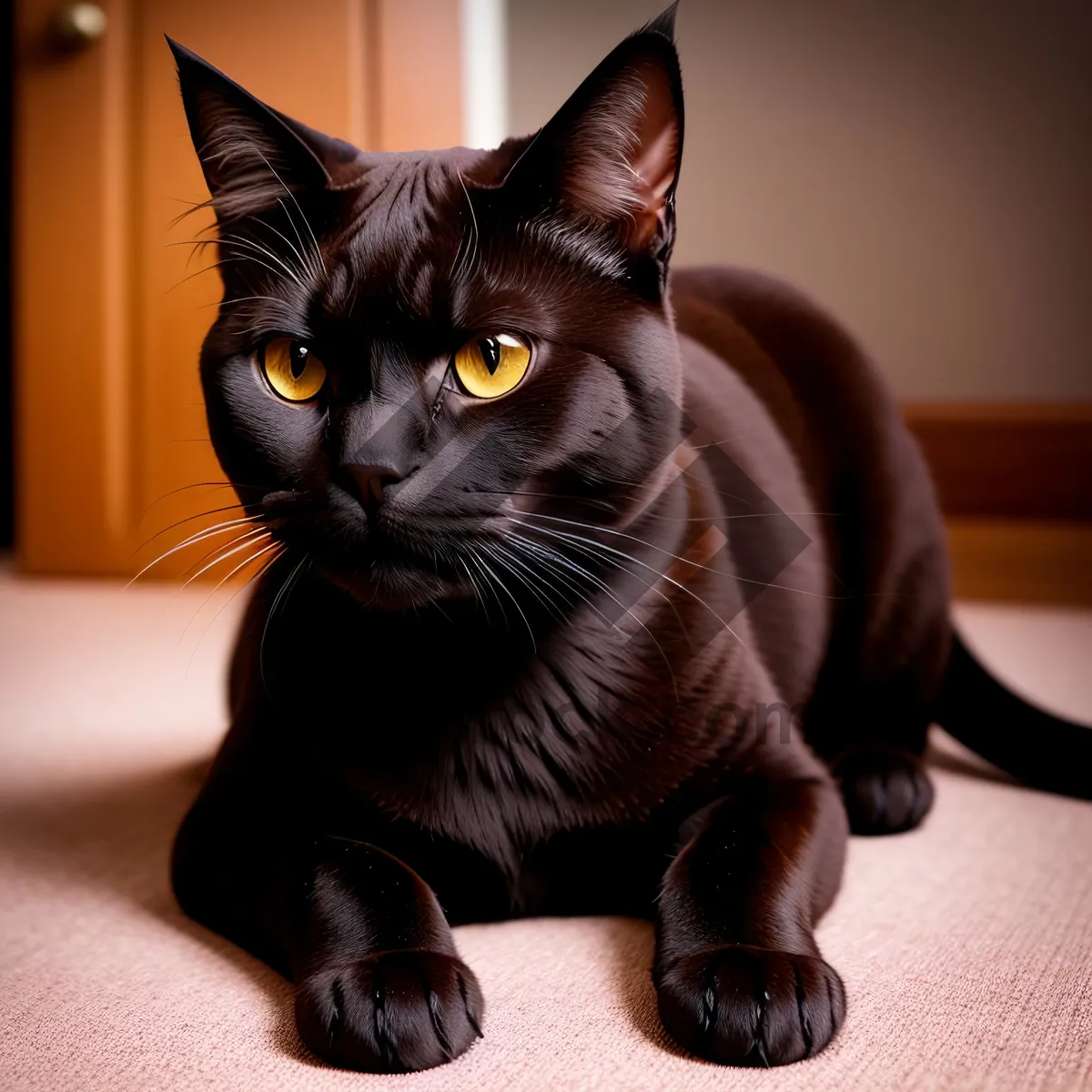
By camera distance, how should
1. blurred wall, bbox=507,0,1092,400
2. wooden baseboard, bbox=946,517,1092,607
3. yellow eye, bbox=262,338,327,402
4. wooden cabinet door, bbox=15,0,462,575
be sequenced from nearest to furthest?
yellow eye, bbox=262,338,327,402 → wooden cabinet door, bbox=15,0,462,575 → wooden baseboard, bbox=946,517,1092,607 → blurred wall, bbox=507,0,1092,400

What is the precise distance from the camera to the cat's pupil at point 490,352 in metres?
0.72

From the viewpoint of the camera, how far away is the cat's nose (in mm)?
665

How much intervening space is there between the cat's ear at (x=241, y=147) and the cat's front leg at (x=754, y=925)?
525 mm

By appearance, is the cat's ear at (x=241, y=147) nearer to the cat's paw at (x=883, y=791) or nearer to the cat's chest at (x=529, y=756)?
the cat's chest at (x=529, y=756)

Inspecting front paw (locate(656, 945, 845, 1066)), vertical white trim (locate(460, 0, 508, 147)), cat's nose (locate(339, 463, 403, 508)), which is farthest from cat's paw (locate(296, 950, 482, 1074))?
vertical white trim (locate(460, 0, 508, 147))

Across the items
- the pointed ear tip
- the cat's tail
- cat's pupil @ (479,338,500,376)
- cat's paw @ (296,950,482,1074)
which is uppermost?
the pointed ear tip

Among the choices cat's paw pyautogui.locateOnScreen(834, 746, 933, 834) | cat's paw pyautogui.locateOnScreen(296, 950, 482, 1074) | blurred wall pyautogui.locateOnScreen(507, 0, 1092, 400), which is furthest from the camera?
blurred wall pyautogui.locateOnScreen(507, 0, 1092, 400)

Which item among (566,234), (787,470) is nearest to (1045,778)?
(787,470)

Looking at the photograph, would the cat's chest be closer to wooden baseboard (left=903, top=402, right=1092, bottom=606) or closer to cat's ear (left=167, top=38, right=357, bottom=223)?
Result: cat's ear (left=167, top=38, right=357, bottom=223)

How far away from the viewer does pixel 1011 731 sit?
4.01ft

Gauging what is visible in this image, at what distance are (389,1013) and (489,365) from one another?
1.27 ft

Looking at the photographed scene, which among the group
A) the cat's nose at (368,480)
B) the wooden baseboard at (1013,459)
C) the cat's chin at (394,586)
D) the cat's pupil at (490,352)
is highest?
the cat's pupil at (490,352)

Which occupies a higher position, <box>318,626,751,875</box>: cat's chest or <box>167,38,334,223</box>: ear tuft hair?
<box>167,38,334,223</box>: ear tuft hair

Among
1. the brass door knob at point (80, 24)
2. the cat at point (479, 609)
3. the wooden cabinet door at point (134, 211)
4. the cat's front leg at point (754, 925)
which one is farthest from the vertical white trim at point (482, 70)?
the cat's front leg at point (754, 925)
